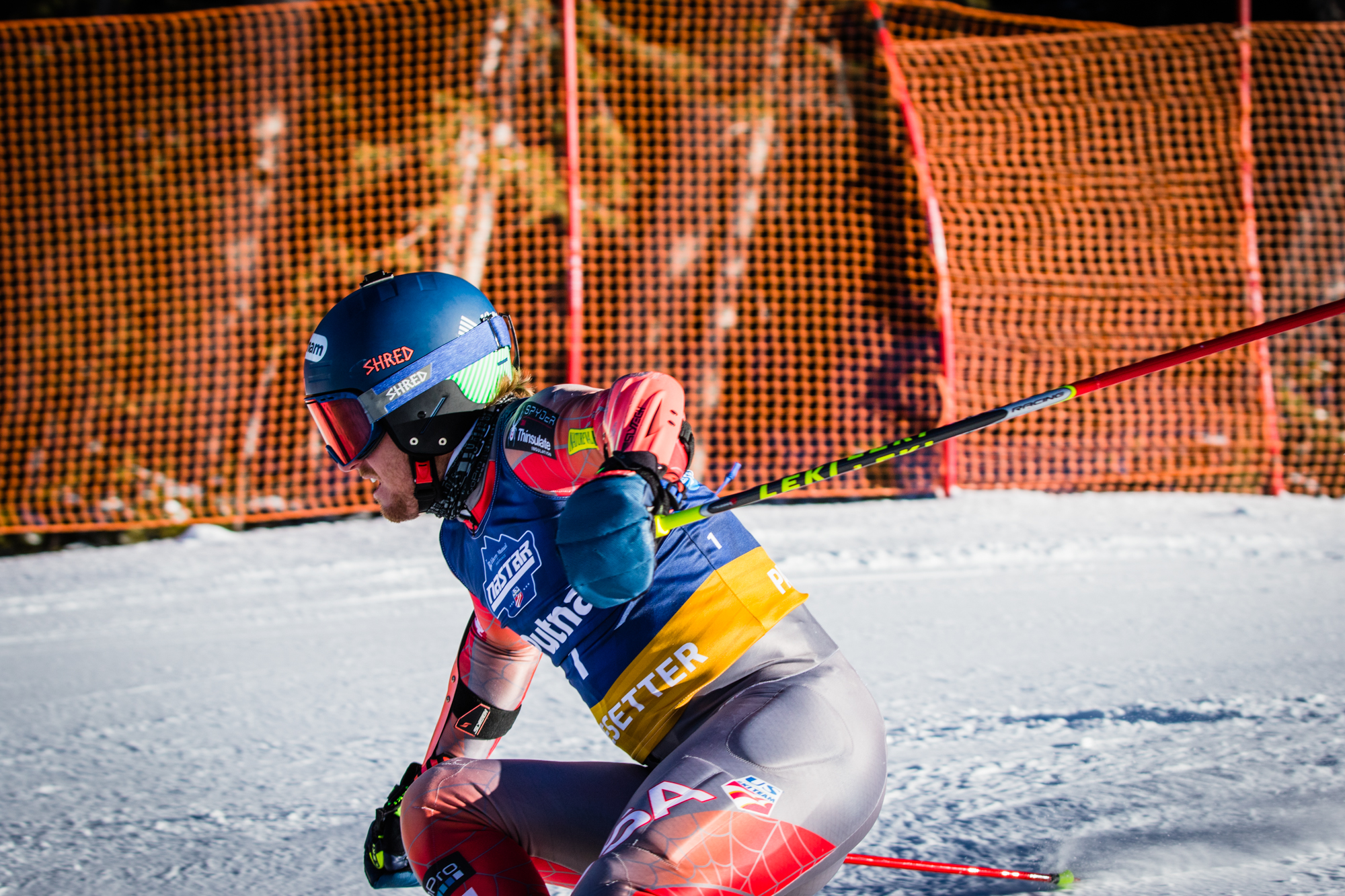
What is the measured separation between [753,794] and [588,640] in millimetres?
461

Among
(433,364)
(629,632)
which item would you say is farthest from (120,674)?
(629,632)

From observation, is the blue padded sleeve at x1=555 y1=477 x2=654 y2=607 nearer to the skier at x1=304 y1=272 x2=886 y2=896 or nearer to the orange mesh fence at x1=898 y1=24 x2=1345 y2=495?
the skier at x1=304 y1=272 x2=886 y2=896

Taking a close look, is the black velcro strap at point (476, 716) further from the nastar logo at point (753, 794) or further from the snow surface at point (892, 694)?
the nastar logo at point (753, 794)

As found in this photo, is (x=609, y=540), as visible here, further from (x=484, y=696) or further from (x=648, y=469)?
(x=484, y=696)

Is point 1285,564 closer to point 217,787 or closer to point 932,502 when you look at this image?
point 932,502

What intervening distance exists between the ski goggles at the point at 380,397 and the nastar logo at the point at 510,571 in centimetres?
36

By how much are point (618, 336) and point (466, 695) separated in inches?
244

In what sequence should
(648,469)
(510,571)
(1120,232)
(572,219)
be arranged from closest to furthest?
(648,469), (510,571), (572,219), (1120,232)

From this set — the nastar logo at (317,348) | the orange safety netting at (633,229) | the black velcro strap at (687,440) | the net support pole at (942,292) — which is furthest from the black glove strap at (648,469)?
the orange safety netting at (633,229)

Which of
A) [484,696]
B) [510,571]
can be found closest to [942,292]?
[484,696]

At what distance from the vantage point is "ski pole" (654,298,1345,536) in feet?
5.63

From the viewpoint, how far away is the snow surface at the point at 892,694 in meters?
2.65

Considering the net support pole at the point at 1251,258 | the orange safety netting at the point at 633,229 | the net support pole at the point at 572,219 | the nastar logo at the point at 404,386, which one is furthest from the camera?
the orange safety netting at the point at 633,229

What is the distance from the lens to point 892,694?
371 cm
